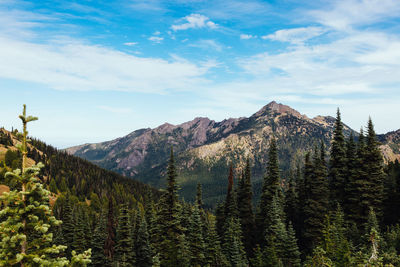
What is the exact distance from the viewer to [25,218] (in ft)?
31.8

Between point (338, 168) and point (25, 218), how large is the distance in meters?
53.2

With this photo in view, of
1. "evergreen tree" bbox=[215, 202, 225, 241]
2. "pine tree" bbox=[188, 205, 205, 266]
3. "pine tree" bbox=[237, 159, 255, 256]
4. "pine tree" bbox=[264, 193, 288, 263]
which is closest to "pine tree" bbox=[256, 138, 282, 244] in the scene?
"pine tree" bbox=[237, 159, 255, 256]

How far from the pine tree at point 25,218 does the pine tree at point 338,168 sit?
50074 mm

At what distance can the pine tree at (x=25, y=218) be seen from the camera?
9078 millimetres

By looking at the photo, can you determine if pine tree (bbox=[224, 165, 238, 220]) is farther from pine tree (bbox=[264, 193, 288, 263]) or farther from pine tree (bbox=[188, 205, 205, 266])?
pine tree (bbox=[188, 205, 205, 266])

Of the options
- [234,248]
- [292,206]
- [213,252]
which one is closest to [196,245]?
[213,252]

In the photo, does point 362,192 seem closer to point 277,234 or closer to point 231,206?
point 277,234

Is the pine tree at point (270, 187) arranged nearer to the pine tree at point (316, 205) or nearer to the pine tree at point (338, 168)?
the pine tree at point (316, 205)

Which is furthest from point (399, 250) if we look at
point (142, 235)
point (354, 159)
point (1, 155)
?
point (1, 155)

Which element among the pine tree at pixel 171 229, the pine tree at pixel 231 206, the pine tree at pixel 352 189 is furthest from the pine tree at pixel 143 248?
the pine tree at pixel 352 189

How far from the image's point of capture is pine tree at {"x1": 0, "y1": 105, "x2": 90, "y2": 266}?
9078 millimetres

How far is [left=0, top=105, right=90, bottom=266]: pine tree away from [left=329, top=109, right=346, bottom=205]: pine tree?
50.1 m

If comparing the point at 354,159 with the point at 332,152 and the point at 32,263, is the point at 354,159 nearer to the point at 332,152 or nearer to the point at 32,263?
the point at 332,152

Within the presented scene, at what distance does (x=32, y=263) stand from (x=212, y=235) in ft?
130
